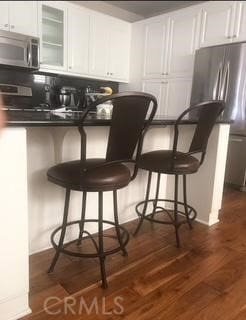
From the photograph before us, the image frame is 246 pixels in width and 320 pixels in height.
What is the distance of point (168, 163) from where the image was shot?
1.75m

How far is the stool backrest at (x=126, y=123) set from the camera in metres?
1.20

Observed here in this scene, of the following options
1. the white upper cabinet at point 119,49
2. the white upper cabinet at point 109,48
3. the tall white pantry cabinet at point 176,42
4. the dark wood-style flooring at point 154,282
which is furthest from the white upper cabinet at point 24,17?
the dark wood-style flooring at point 154,282

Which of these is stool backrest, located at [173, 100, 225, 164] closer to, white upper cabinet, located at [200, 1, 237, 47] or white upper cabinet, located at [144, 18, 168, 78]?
white upper cabinet, located at [200, 1, 237, 47]

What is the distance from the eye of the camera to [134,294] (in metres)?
1.36

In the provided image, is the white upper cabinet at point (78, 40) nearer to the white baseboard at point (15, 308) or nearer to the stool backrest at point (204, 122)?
the stool backrest at point (204, 122)

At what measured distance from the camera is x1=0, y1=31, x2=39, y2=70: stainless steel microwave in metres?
2.97

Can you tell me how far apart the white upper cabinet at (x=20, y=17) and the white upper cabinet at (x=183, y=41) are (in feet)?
5.91

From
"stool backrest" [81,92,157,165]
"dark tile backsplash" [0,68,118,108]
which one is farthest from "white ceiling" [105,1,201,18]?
"dark tile backsplash" [0,68,118,108]

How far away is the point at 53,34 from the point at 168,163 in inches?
106

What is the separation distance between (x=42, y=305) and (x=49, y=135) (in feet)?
2.93

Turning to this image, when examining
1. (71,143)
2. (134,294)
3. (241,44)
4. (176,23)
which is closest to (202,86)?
(241,44)

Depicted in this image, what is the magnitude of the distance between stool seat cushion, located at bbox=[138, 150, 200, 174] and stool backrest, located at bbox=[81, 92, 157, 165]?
1.48ft

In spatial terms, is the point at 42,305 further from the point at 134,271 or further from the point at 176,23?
the point at 176,23

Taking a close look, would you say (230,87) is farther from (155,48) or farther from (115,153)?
(115,153)
